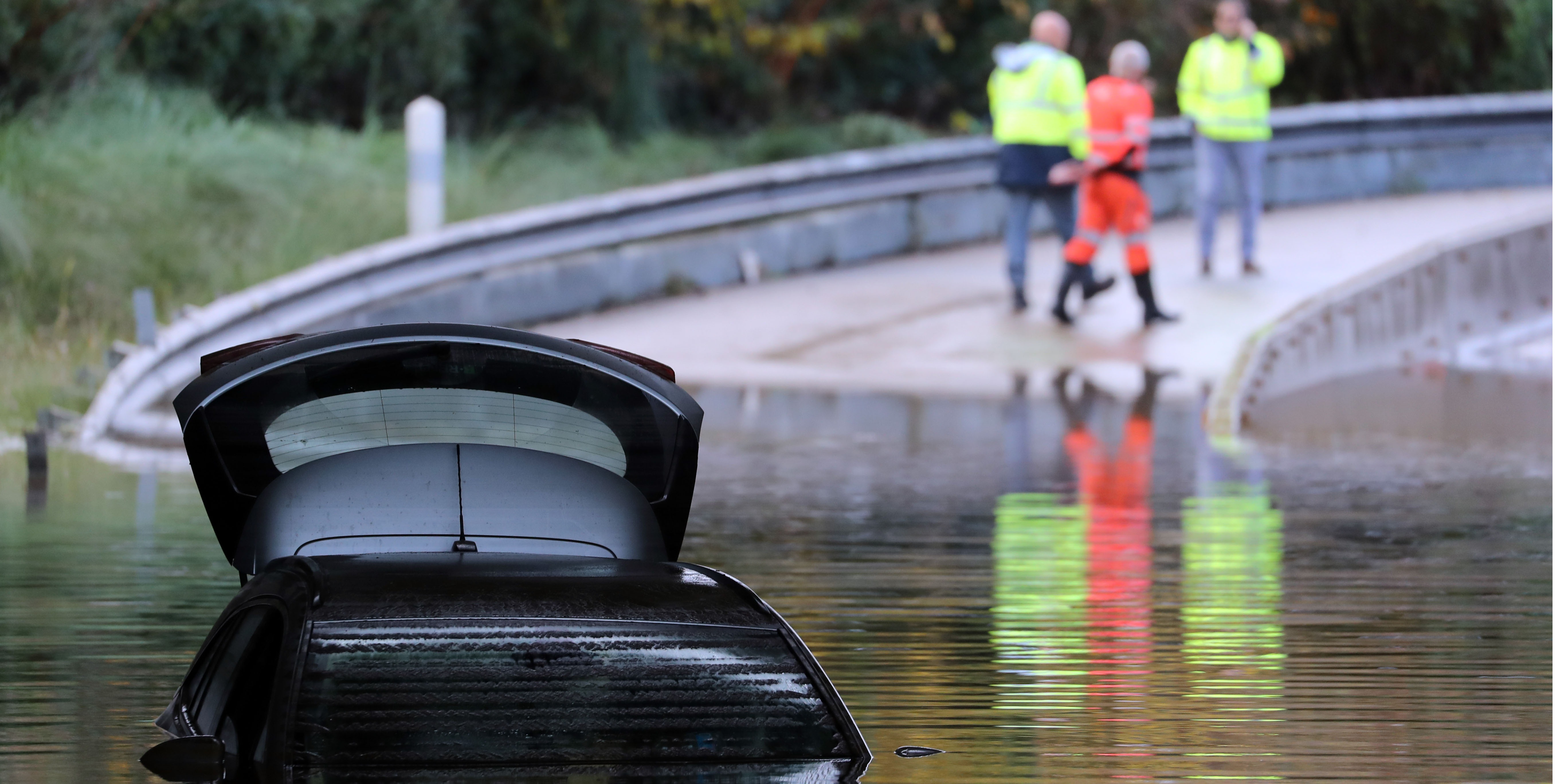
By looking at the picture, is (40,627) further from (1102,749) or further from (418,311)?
(418,311)

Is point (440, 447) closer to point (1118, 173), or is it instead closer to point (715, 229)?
point (1118, 173)

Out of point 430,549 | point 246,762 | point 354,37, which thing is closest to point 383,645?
point 246,762

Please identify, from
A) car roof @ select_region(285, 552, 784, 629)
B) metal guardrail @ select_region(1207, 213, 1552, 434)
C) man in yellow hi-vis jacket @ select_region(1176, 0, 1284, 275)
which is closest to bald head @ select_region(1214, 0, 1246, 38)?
man in yellow hi-vis jacket @ select_region(1176, 0, 1284, 275)

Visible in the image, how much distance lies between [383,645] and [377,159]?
51.3ft

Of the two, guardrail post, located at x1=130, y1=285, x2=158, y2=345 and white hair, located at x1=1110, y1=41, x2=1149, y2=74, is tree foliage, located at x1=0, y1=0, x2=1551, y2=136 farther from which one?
white hair, located at x1=1110, y1=41, x2=1149, y2=74

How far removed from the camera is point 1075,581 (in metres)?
9.22

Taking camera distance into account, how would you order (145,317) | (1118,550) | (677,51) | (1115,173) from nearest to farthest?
1. (1118,550)
2. (145,317)
3. (1115,173)
4. (677,51)

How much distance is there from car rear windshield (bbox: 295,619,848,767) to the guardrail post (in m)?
9.04

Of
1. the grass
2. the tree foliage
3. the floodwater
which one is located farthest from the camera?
the tree foliage

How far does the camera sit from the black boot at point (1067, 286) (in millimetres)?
16891

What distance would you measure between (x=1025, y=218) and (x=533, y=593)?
13.0 metres

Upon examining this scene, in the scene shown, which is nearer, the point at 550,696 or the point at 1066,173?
the point at 550,696

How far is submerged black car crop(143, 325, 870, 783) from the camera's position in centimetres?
441

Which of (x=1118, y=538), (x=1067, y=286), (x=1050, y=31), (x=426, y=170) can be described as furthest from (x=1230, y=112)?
(x=1118, y=538)
